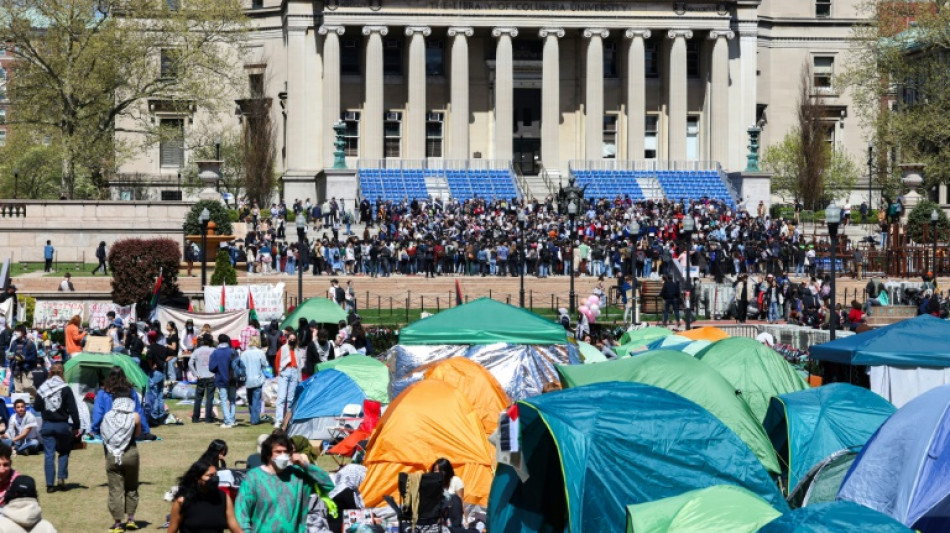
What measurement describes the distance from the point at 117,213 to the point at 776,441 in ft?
136

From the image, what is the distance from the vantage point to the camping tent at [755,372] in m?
25.2

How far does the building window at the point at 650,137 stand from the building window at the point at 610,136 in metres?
1.39

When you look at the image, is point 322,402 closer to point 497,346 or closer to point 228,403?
point 497,346

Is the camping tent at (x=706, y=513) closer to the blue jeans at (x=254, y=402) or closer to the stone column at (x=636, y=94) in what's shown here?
the blue jeans at (x=254, y=402)

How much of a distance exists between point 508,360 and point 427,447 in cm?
589

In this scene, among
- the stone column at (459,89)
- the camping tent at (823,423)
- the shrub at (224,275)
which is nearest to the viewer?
the camping tent at (823,423)

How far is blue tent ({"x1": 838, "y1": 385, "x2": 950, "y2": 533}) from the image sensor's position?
16.0m

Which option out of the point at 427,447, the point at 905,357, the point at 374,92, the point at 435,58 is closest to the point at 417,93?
the point at 374,92

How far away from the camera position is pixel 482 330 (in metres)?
27.7

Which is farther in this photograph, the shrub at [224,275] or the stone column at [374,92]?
the stone column at [374,92]

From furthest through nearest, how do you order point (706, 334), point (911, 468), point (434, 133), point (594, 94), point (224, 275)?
point (434, 133) → point (594, 94) → point (224, 275) → point (706, 334) → point (911, 468)

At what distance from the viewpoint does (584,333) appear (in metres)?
37.4

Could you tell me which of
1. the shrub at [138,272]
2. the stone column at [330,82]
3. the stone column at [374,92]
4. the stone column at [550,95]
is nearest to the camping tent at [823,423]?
the shrub at [138,272]

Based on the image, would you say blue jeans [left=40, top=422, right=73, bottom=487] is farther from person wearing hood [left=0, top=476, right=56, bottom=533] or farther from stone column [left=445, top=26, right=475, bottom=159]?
stone column [left=445, top=26, right=475, bottom=159]
